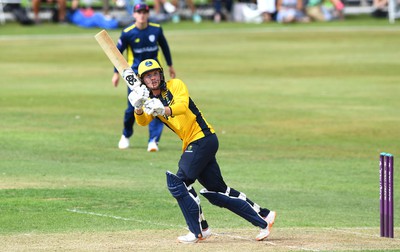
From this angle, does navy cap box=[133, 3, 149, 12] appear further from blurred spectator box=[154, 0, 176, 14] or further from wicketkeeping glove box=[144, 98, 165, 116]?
blurred spectator box=[154, 0, 176, 14]

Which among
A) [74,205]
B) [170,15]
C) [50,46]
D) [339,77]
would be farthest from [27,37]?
[74,205]

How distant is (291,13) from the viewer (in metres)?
49.1

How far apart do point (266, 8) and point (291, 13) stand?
1251 mm

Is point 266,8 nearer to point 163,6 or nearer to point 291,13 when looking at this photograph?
point 291,13

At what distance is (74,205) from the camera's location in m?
13.1

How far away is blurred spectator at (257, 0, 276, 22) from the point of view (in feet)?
158

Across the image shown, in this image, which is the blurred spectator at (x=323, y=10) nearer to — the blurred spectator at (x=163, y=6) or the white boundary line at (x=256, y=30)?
the white boundary line at (x=256, y=30)

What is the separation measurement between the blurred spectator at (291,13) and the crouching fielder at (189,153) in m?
38.4

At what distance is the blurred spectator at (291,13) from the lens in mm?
48625

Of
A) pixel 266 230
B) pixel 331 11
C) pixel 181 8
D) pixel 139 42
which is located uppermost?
pixel 266 230

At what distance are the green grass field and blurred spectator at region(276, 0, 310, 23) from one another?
8.76m

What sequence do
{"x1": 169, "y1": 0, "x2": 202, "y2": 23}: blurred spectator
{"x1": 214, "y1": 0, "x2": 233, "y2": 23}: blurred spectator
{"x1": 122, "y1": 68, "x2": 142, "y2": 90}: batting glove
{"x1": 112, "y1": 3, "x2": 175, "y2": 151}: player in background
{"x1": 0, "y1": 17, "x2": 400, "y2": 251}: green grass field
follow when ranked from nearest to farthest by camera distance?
{"x1": 122, "y1": 68, "x2": 142, "y2": 90}: batting glove
{"x1": 0, "y1": 17, "x2": 400, "y2": 251}: green grass field
{"x1": 112, "y1": 3, "x2": 175, "y2": 151}: player in background
{"x1": 214, "y1": 0, "x2": 233, "y2": 23}: blurred spectator
{"x1": 169, "y1": 0, "x2": 202, "y2": 23}: blurred spectator

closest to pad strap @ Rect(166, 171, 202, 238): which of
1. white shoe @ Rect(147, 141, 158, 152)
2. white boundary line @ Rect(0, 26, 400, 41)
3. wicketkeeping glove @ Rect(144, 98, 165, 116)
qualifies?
wicketkeeping glove @ Rect(144, 98, 165, 116)

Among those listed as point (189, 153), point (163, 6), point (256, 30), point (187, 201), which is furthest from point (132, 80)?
point (163, 6)
